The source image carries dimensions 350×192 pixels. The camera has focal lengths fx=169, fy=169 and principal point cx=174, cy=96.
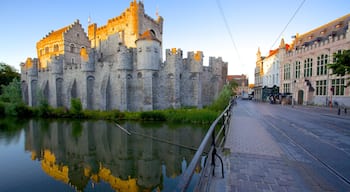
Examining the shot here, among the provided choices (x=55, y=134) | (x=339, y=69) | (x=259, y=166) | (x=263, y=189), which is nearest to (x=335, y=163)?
(x=259, y=166)

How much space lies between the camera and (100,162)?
9875 mm

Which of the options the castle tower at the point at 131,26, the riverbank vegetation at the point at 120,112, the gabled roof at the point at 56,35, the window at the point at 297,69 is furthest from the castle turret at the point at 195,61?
the gabled roof at the point at 56,35

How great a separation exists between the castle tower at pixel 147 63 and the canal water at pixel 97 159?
6158 mm

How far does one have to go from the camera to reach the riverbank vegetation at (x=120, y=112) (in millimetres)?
18672

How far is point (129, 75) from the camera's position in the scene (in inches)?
889

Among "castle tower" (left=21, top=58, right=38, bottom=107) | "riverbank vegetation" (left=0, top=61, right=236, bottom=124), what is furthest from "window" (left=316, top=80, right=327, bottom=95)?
"castle tower" (left=21, top=58, right=38, bottom=107)

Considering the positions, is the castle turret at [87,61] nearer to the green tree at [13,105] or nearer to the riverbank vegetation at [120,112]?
the riverbank vegetation at [120,112]

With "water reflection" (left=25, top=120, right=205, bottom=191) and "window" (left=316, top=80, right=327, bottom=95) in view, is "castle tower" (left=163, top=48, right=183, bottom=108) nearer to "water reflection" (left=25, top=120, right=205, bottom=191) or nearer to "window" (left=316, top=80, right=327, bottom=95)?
"water reflection" (left=25, top=120, right=205, bottom=191)

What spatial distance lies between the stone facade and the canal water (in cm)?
1971

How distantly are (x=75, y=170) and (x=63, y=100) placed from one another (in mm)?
23911

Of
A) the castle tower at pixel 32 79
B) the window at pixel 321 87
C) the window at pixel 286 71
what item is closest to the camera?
the window at pixel 321 87

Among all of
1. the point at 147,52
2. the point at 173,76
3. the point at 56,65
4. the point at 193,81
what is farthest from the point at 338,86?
the point at 56,65

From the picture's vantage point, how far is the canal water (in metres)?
7.65

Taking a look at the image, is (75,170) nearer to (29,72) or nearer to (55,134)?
(55,134)
